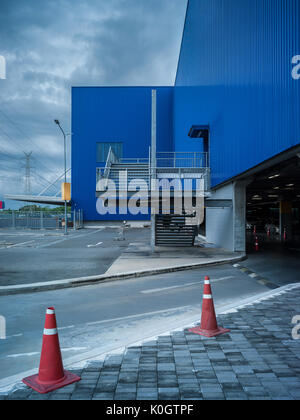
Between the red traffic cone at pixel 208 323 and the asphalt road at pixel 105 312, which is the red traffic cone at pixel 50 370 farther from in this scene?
the red traffic cone at pixel 208 323

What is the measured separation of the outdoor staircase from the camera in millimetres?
20839

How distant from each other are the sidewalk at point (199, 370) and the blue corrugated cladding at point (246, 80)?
5.43 m

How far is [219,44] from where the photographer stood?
18.4 metres

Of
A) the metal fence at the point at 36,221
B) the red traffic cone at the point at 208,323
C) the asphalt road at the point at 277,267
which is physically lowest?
the asphalt road at the point at 277,267

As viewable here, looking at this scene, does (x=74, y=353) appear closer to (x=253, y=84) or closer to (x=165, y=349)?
(x=165, y=349)

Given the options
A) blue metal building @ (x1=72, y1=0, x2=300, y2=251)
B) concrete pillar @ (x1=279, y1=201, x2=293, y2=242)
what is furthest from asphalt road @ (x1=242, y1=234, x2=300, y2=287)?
concrete pillar @ (x1=279, y1=201, x2=293, y2=242)

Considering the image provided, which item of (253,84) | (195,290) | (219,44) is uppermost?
(219,44)

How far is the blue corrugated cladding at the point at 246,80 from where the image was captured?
9266 mm

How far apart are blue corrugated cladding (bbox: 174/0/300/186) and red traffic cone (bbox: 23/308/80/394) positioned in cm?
717

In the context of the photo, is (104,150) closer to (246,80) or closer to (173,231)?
(173,231)

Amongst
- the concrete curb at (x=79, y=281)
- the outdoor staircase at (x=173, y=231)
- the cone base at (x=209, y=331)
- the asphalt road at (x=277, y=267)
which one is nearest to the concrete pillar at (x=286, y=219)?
the outdoor staircase at (x=173, y=231)

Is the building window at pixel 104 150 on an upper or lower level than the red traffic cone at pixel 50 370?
upper
